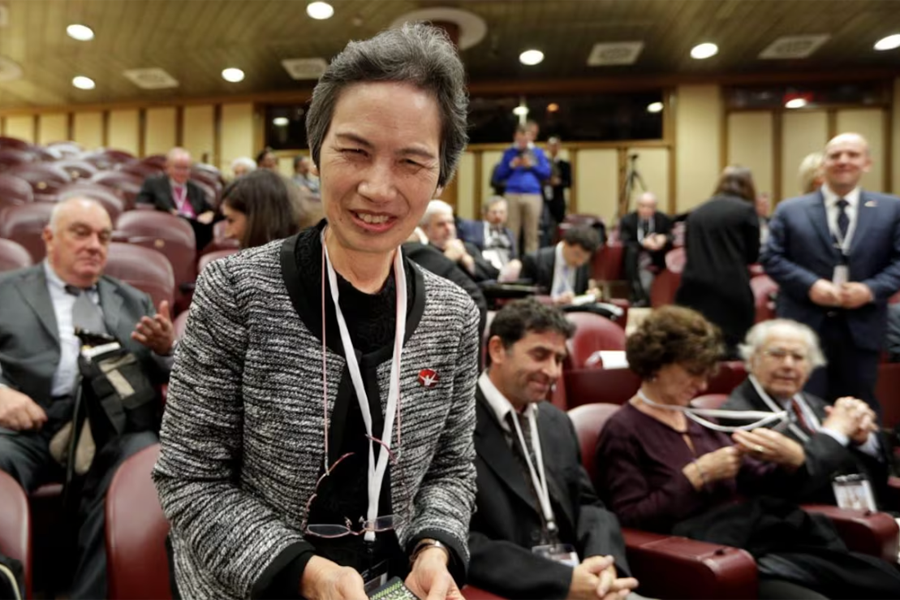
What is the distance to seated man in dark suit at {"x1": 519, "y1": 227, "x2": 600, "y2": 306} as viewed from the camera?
4488 millimetres

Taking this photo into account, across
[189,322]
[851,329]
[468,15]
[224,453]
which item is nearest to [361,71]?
[189,322]

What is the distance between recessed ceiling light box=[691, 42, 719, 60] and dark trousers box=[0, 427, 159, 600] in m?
7.12

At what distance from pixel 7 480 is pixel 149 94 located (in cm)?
947

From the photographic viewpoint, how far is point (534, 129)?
6.92 metres

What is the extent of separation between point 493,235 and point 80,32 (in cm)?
493

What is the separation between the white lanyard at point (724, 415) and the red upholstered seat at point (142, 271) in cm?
213

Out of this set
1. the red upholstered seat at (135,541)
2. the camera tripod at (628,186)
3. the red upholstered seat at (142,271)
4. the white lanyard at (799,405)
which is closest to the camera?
the red upholstered seat at (135,541)

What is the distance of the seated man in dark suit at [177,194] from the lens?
17.7 feet

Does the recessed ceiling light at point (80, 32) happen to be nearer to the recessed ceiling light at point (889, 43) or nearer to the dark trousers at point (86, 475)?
the dark trousers at point (86, 475)

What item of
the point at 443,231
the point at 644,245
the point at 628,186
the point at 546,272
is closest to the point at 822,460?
the point at 443,231

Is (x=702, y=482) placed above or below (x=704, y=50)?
below

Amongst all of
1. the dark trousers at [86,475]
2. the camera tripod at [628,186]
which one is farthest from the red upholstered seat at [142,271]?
the camera tripod at [628,186]

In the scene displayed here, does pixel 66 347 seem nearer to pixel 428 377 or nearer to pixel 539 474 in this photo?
pixel 539 474

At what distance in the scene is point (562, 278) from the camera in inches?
183
